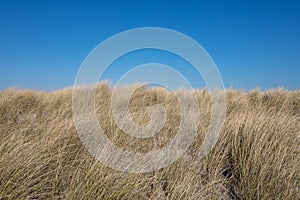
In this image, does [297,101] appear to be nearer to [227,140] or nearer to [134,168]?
[227,140]

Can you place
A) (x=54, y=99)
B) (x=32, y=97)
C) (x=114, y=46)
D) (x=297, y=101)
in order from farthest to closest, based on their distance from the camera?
(x=297, y=101), (x=32, y=97), (x=54, y=99), (x=114, y=46)

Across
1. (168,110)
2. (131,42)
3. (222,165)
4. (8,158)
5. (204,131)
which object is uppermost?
(131,42)

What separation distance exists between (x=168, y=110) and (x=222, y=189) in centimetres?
274

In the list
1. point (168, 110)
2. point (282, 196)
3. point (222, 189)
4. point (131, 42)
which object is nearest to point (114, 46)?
point (131, 42)

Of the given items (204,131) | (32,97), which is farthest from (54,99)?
(204,131)

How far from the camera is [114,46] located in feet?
13.5

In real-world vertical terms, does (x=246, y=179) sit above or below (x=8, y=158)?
above

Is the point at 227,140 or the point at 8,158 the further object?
the point at 227,140

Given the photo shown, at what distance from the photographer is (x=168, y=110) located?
16.2 feet

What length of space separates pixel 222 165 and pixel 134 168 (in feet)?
3.02

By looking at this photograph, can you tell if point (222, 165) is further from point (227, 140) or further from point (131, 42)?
point (131, 42)

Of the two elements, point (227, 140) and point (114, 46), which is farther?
point (114, 46)

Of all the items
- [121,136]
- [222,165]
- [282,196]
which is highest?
[121,136]

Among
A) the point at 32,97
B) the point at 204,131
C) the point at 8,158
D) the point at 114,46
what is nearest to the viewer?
the point at 8,158
